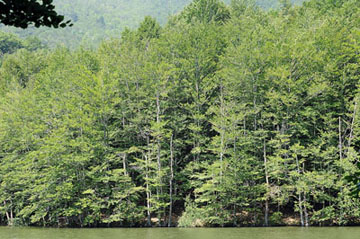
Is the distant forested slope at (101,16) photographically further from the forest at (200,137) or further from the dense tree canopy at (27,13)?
the dense tree canopy at (27,13)

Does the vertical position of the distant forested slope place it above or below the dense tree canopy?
above

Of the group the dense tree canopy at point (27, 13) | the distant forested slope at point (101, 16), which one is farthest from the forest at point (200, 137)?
the distant forested slope at point (101, 16)

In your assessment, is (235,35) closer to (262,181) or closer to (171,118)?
(171,118)

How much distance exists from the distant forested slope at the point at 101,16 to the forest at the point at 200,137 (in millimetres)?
104898

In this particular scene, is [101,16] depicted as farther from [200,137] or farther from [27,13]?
[27,13]

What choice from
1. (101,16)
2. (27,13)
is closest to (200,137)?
(27,13)

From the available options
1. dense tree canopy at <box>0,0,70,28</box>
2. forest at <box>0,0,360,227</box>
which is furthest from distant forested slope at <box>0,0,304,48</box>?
dense tree canopy at <box>0,0,70,28</box>

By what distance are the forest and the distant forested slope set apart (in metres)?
105

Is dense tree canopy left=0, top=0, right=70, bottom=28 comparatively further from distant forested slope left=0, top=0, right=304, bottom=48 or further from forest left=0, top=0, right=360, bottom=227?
distant forested slope left=0, top=0, right=304, bottom=48

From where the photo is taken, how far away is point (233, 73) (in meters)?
31.2

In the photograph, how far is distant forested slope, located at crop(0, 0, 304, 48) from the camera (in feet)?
470

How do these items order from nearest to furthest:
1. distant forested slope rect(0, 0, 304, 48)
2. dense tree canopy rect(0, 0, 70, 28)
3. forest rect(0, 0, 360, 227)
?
1. dense tree canopy rect(0, 0, 70, 28)
2. forest rect(0, 0, 360, 227)
3. distant forested slope rect(0, 0, 304, 48)

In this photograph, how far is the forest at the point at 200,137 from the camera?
28.5 m

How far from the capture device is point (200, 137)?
31.4 metres
